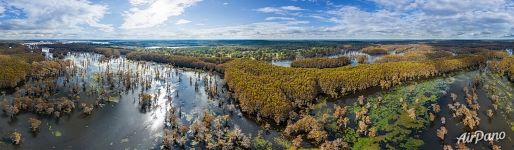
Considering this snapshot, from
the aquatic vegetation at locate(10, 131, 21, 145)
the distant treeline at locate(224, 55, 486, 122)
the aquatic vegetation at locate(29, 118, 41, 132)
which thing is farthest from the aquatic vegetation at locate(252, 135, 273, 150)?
the aquatic vegetation at locate(29, 118, 41, 132)

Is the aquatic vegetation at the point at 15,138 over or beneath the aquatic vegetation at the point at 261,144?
over

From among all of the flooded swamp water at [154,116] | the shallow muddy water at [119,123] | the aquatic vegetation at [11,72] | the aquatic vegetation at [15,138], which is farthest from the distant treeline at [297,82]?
the aquatic vegetation at [11,72]

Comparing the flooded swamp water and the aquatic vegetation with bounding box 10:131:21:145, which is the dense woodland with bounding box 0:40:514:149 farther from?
the flooded swamp water

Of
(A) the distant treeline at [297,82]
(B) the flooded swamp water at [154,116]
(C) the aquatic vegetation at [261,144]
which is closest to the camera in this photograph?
(C) the aquatic vegetation at [261,144]

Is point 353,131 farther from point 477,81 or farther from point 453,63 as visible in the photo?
point 453,63

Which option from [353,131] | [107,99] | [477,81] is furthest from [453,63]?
[107,99]

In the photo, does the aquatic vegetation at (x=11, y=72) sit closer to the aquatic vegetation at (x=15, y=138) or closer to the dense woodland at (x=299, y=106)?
the dense woodland at (x=299, y=106)

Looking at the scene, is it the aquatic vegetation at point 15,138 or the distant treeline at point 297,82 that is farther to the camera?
the distant treeline at point 297,82

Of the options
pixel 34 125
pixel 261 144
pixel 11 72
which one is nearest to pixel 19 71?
pixel 11 72

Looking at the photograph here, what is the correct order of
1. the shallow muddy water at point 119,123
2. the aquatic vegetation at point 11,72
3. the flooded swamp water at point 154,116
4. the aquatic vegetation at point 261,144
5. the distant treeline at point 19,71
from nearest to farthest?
the aquatic vegetation at point 261,144 → the shallow muddy water at point 119,123 → the flooded swamp water at point 154,116 → the aquatic vegetation at point 11,72 → the distant treeline at point 19,71
